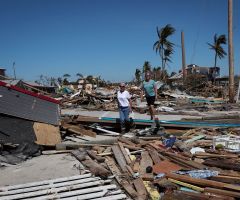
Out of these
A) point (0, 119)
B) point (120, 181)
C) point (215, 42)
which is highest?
point (215, 42)

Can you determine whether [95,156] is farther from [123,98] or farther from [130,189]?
[123,98]

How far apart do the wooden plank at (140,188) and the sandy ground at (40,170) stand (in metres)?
1.35

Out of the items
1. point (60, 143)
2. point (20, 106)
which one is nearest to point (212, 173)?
point (60, 143)

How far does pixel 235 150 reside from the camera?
6.83m

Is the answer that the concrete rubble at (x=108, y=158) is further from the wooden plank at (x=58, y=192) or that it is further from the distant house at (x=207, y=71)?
the distant house at (x=207, y=71)

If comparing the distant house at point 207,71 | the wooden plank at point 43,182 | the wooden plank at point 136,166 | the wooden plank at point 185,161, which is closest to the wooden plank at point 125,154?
the wooden plank at point 136,166

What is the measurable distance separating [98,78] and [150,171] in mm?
46137

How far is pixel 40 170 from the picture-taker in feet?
20.5

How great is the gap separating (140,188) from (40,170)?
243 centimetres

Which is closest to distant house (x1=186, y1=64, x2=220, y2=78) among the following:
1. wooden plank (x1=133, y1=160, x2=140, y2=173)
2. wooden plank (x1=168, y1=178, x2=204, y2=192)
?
wooden plank (x1=133, y1=160, x2=140, y2=173)

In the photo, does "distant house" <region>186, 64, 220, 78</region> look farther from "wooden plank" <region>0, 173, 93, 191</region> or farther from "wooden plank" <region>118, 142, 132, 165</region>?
"wooden plank" <region>0, 173, 93, 191</region>

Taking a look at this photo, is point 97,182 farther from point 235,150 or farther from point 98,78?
point 98,78

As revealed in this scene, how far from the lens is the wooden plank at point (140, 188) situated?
15.2 feet

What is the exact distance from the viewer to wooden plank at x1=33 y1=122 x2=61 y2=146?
767cm
